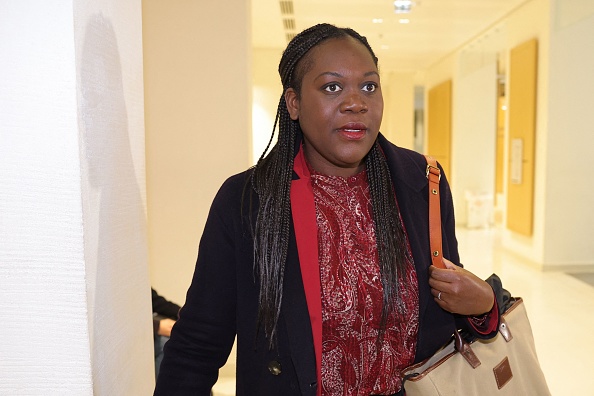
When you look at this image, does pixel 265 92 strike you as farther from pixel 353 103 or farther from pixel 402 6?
pixel 353 103

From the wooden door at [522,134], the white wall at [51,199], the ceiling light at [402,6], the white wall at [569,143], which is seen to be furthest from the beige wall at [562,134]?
the white wall at [51,199]

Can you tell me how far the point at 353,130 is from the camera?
1.25 metres

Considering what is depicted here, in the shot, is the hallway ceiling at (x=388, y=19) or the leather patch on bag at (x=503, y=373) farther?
the hallway ceiling at (x=388, y=19)

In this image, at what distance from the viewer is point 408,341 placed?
1.29 m

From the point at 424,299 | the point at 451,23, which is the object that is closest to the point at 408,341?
the point at 424,299

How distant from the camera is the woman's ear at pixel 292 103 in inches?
53.4

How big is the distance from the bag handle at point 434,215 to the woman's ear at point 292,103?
0.35 meters

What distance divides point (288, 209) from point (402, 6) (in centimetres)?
736

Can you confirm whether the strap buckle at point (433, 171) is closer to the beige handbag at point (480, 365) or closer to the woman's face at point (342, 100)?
the beige handbag at point (480, 365)

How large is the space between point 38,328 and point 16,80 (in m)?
0.33

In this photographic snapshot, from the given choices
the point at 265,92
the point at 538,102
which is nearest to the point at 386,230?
the point at 538,102

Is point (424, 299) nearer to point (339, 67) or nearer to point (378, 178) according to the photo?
point (378, 178)

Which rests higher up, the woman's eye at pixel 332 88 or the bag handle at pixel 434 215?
the woman's eye at pixel 332 88

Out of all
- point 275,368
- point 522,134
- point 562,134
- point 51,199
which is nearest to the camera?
A: point 51,199
